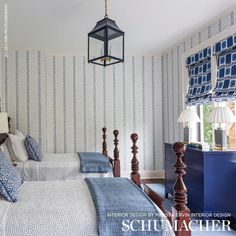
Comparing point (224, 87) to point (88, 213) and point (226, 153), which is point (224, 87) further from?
point (88, 213)

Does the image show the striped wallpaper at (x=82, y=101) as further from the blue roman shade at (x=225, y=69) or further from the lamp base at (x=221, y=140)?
the lamp base at (x=221, y=140)

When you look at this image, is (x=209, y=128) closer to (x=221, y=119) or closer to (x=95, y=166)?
(x=221, y=119)

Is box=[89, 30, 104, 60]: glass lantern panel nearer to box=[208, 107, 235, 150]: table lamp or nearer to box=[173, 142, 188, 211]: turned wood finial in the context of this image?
box=[173, 142, 188, 211]: turned wood finial

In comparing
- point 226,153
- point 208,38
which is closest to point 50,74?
point 208,38

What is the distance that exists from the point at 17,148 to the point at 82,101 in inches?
81.8

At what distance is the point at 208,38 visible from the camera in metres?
4.04

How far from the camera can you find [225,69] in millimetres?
3562

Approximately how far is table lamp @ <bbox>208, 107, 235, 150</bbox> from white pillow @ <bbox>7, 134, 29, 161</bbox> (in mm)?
2526

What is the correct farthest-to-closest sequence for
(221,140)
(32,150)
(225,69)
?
(32,150) < (225,69) < (221,140)

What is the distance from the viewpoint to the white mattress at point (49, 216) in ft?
5.23

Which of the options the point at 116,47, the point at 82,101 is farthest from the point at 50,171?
the point at 82,101

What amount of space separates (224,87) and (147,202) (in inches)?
89.2

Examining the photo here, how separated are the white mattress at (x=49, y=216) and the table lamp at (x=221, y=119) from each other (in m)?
1.88

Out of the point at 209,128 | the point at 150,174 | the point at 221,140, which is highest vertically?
the point at 209,128
